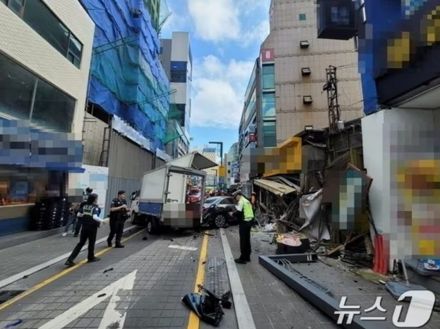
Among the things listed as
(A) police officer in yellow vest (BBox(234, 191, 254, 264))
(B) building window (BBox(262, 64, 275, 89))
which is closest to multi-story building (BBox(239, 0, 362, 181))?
(B) building window (BBox(262, 64, 275, 89))

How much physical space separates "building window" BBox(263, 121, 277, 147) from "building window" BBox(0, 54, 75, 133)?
20351 millimetres

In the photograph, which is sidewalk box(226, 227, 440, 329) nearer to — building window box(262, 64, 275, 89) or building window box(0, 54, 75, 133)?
building window box(0, 54, 75, 133)

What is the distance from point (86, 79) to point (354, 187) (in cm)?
1268

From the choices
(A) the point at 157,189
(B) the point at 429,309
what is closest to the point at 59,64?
(A) the point at 157,189

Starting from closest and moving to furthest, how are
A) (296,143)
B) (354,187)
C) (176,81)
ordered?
(354,187) < (296,143) < (176,81)

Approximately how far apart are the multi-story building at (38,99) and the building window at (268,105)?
20.0 meters

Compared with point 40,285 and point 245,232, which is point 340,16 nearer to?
point 245,232

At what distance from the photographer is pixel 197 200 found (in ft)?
45.8

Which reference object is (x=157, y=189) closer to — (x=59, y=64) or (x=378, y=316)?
(x=59, y=64)

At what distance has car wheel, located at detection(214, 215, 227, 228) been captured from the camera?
51.4ft

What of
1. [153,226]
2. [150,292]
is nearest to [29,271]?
[150,292]

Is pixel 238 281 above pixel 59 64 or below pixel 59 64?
below

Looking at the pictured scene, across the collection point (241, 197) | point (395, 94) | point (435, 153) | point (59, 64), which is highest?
point (59, 64)

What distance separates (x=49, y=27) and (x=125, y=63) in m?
9.20
